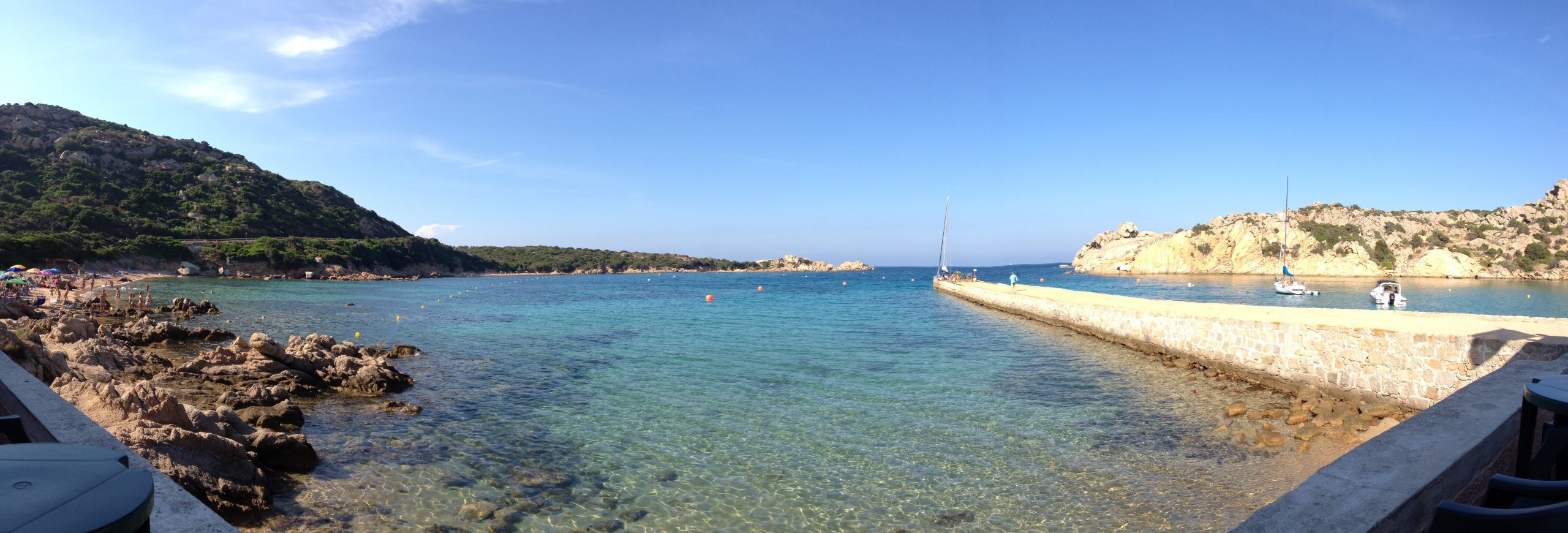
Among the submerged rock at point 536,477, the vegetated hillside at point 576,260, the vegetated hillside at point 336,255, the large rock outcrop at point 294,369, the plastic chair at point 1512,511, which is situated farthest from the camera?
the vegetated hillside at point 576,260

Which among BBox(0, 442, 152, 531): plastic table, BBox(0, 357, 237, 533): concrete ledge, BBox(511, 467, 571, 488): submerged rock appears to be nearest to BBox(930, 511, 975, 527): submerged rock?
BBox(511, 467, 571, 488): submerged rock

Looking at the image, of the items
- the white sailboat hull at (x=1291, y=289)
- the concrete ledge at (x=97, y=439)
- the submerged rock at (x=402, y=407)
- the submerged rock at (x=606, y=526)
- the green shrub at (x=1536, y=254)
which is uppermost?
the green shrub at (x=1536, y=254)

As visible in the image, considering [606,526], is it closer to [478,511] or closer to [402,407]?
[478,511]

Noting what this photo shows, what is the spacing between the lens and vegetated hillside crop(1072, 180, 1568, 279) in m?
73.9

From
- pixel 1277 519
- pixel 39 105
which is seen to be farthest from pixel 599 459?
pixel 39 105

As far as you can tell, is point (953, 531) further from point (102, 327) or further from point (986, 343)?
point (102, 327)

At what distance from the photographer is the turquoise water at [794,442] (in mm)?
7184

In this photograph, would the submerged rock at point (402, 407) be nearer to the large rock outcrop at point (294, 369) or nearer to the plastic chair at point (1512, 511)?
the large rock outcrop at point (294, 369)

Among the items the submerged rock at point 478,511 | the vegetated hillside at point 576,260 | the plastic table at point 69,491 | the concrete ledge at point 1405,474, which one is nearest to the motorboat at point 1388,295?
the concrete ledge at point 1405,474

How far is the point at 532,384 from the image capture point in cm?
1407

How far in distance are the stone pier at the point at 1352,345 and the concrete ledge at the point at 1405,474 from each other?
360 inches

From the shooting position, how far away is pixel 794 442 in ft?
32.2

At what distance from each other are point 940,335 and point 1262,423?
1382cm

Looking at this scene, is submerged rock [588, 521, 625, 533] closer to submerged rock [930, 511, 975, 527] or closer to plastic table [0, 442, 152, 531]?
submerged rock [930, 511, 975, 527]
